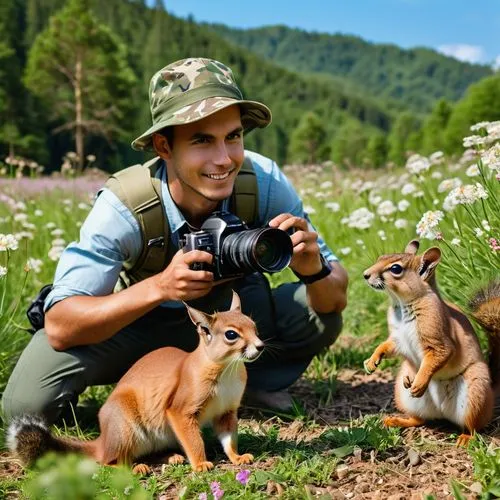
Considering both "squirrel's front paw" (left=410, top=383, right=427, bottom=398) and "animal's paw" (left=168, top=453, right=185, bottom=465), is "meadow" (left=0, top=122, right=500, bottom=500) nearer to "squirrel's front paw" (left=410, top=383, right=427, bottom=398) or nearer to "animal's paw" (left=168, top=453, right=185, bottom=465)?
"animal's paw" (left=168, top=453, right=185, bottom=465)

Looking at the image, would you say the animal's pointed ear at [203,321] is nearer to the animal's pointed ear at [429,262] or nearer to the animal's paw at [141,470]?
the animal's paw at [141,470]

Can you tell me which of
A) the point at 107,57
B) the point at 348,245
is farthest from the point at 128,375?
the point at 107,57

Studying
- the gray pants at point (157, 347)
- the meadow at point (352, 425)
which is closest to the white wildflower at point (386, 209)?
the meadow at point (352, 425)

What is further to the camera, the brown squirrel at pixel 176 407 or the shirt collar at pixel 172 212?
the shirt collar at pixel 172 212

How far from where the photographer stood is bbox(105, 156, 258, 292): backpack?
3059mm

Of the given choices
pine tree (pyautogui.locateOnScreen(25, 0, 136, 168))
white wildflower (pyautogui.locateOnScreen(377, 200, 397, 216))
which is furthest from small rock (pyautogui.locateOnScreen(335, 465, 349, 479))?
pine tree (pyautogui.locateOnScreen(25, 0, 136, 168))

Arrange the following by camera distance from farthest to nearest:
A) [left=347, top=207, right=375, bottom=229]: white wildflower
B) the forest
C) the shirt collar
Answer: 1. the forest
2. [left=347, top=207, right=375, bottom=229]: white wildflower
3. the shirt collar

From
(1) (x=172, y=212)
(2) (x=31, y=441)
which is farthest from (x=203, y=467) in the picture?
(1) (x=172, y=212)

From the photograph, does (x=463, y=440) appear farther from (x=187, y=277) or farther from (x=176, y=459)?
(x=187, y=277)

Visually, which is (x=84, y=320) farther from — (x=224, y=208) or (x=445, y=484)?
(x=445, y=484)

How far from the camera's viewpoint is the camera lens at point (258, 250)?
2.48 m

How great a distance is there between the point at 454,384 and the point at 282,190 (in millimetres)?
1346

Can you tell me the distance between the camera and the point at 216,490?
7.51 feet

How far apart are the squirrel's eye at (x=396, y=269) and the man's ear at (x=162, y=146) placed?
1139mm
